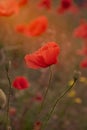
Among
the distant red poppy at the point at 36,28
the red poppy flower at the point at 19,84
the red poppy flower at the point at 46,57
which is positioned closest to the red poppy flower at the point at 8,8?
the distant red poppy at the point at 36,28

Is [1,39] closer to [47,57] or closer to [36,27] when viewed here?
[36,27]

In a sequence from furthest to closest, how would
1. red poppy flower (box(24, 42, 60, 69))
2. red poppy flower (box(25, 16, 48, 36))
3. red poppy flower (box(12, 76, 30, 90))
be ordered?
1. red poppy flower (box(25, 16, 48, 36))
2. red poppy flower (box(12, 76, 30, 90))
3. red poppy flower (box(24, 42, 60, 69))

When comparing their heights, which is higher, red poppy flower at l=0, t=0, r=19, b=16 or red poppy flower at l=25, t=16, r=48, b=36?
red poppy flower at l=0, t=0, r=19, b=16

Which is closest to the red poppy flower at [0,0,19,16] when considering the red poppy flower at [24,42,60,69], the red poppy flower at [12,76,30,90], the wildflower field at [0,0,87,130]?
the wildflower field at [0,0,87,130]

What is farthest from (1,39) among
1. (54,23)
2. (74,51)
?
(54,23)

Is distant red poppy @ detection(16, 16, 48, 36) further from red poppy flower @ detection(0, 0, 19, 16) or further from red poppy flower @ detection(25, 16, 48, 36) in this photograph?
red poppy flower @ detection(0, 0, 19, 16)

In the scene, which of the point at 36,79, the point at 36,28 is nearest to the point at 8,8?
the point at 36,28

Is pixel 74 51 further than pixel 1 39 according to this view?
Yes

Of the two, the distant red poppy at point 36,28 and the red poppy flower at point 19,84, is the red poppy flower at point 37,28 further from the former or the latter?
the red poppy flower at point 19,84
